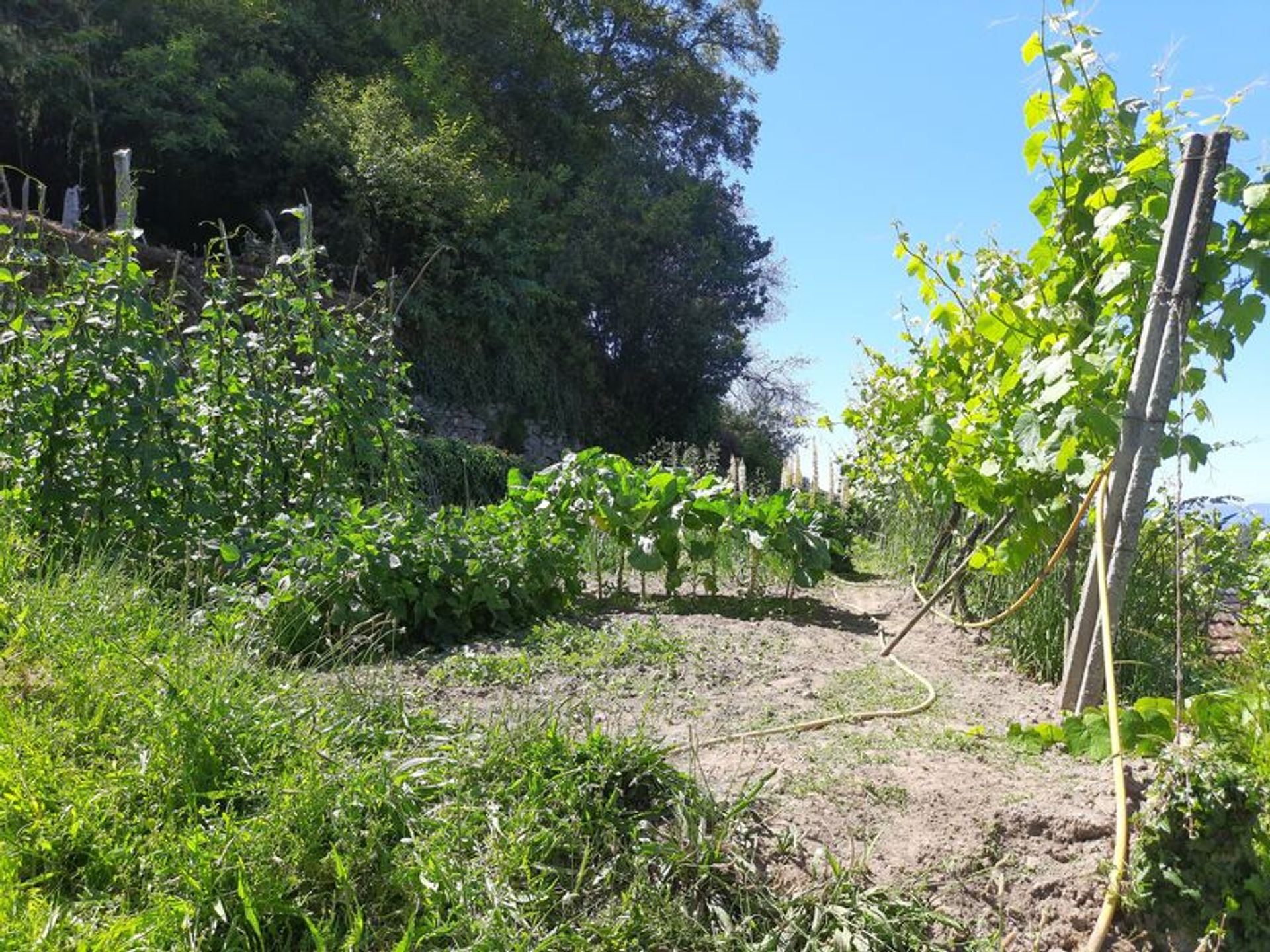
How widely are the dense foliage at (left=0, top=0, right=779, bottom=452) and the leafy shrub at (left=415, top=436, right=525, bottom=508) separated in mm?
2764

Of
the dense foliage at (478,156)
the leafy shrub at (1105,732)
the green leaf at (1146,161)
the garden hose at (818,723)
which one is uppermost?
the dense foliage at (478,156)

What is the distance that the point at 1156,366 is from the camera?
9.50ft

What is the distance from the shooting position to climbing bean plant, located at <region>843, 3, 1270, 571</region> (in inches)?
117

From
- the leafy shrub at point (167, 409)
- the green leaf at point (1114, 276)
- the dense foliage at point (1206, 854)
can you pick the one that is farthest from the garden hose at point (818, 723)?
the leafy shrub at point (167, 409)

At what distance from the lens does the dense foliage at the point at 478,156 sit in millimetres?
14594

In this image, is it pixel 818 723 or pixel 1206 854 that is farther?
pixel 818 723

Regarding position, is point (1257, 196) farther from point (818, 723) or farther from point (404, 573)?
point (404, 573)

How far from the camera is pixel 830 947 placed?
1993 mm

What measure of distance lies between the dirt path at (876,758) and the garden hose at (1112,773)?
2.2 inches

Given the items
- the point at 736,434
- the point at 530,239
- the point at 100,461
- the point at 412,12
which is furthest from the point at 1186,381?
the point at 736,434

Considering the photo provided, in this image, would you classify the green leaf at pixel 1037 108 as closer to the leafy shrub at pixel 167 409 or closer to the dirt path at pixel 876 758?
the dirt path at pixel 876 758

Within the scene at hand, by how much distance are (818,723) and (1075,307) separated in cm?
174

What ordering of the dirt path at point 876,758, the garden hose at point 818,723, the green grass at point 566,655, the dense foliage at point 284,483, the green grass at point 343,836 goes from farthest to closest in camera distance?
the dense foliage at point 284,483 < the green grass at point 566,655 < the garden hose at point 818,723 < the dirt path at point 876,758 < the green grass at point 343,836

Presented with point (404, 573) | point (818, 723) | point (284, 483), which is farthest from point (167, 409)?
point (818, 723)
